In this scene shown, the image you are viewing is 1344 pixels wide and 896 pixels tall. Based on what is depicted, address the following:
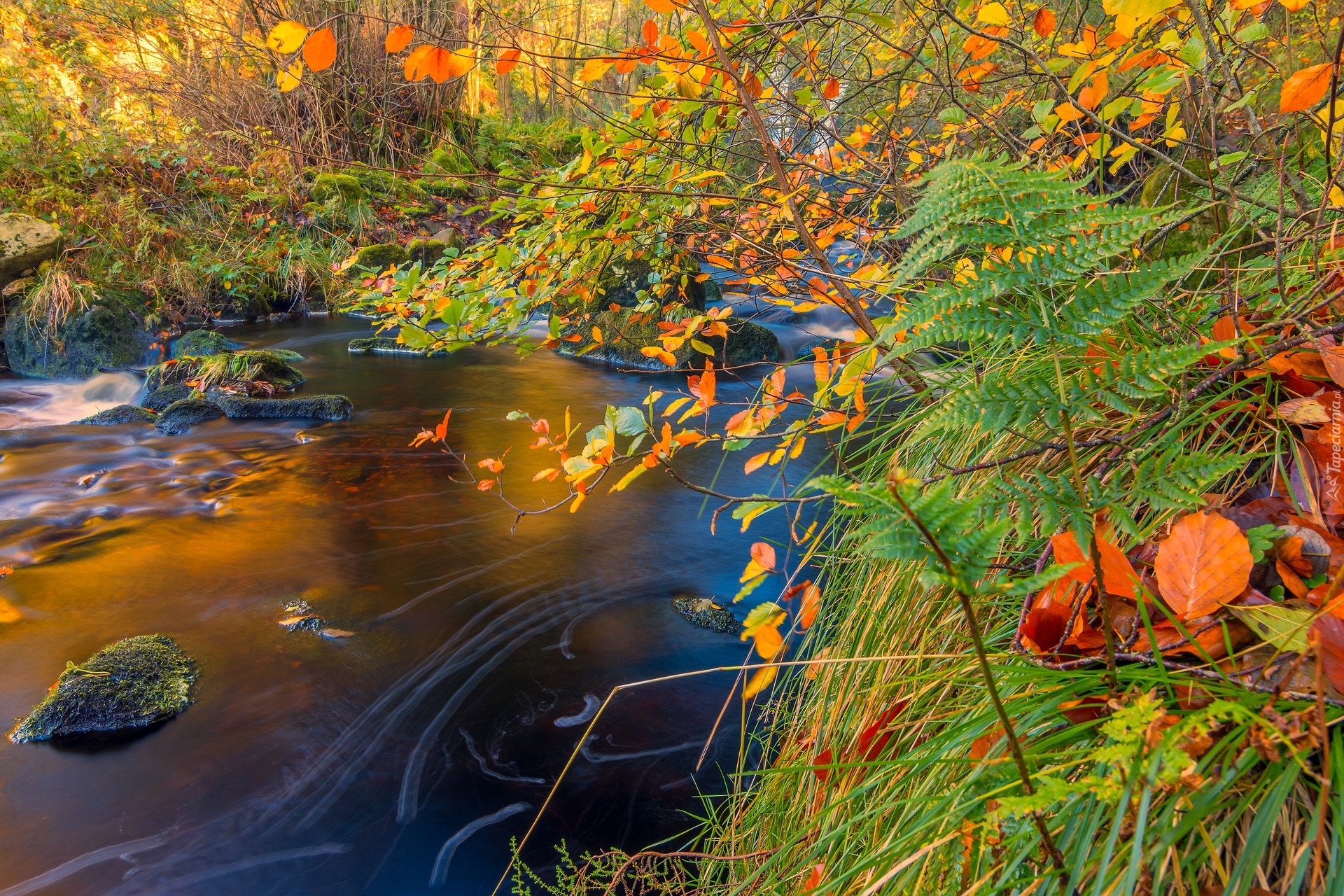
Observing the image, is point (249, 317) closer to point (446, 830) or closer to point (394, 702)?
point (394, 702)

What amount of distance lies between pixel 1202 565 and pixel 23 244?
11.4 metres

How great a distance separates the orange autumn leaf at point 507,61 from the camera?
1688 mm

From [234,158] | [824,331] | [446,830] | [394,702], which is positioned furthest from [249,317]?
[446,830]

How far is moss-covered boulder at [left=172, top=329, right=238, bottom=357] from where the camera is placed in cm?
750

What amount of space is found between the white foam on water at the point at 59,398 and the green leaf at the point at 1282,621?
28.4ft

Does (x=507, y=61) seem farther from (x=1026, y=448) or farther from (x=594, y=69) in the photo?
(x=1026, y=448)

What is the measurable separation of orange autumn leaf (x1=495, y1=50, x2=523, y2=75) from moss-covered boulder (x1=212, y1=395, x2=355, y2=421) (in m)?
5.57

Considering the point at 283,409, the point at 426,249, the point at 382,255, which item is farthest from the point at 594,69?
the point at 426,249

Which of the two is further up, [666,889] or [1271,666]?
[1271,666]

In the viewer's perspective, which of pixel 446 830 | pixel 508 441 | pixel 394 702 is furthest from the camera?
pixel 508 441

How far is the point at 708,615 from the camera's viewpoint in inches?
151

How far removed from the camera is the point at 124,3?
1095 centimetres

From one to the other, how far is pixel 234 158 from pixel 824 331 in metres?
9.40

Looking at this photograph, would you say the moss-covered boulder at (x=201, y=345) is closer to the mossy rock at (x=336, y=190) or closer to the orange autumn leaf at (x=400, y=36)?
the mossy rock at (x=336, y=190)
